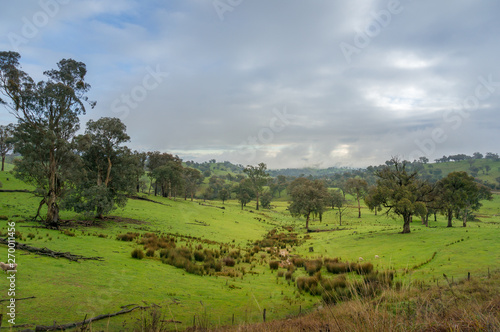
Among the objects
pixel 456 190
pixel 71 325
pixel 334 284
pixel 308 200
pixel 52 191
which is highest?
pixel 456 190

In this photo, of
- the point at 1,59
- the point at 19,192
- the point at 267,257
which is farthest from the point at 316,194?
the point at 19,192

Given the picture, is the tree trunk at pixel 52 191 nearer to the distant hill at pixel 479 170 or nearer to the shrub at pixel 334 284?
the shrub at pixel 334 284

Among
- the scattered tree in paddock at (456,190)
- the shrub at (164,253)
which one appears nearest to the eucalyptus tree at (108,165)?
the shrub at (164,253)

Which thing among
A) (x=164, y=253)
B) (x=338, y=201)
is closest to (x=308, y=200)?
(x=338, y=201)

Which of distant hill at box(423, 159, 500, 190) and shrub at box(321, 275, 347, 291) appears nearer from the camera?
shrub at box(321, 275, 347, 291)

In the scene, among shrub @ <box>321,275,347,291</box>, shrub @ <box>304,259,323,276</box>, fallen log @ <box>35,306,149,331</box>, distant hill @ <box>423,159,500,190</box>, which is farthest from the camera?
distant hill @ <box>423,159,500,190</box>

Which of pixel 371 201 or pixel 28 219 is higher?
pixel 371 201

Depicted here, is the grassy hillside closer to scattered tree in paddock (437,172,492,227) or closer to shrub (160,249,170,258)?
scattered tree in paddock (437,172,492,227)

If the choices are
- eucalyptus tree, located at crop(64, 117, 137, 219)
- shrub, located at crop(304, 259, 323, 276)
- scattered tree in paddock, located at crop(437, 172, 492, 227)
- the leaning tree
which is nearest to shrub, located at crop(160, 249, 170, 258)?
shrub, located at crop(304, 259, 323, 276)

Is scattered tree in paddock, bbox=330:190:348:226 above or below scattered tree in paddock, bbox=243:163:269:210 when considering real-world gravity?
below

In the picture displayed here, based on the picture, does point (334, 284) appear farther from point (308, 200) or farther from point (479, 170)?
point (479, 170)

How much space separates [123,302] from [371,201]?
1119 inches

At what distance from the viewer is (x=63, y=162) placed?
2378cm

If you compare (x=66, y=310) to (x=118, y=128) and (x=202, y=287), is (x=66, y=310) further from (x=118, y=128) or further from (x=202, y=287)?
(x=118, y=128)
